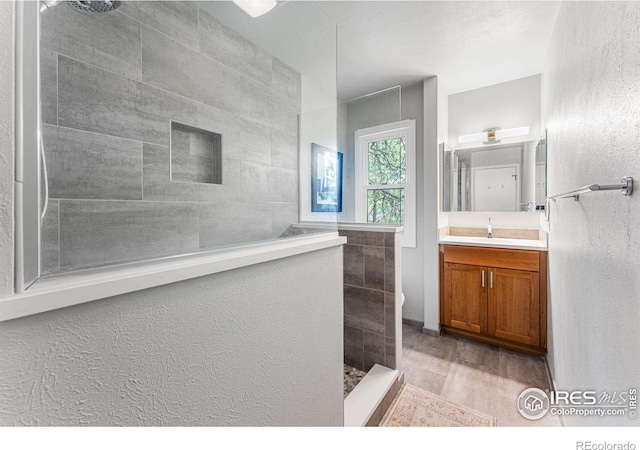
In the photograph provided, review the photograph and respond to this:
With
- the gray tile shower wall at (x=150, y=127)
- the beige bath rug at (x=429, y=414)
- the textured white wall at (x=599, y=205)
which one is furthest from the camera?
the beige bath rug at (x=429, y=414)

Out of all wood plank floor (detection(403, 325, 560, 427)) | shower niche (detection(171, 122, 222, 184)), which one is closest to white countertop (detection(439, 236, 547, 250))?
wood plank floor (detection(403, 325, 560, 427))

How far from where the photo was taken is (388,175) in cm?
288

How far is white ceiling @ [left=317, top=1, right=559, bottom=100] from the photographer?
168 centimetres

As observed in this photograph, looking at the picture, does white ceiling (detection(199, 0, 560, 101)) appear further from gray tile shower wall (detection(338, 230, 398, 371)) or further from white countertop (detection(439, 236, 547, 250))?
white countertop (detection(439, 236, 547, 250))

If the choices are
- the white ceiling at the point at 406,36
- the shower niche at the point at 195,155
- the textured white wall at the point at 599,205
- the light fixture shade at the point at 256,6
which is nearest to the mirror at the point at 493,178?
the white ceiling at the point at 406,36

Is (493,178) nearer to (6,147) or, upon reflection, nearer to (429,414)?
(429,414)

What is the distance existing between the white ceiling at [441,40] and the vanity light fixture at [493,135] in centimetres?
47

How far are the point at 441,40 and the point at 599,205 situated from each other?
1.67 m

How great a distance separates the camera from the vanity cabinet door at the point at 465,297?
2355 mm

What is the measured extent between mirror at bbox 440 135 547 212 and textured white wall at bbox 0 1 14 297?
2909 millimetres

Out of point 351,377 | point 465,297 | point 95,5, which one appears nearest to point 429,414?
point 351,377

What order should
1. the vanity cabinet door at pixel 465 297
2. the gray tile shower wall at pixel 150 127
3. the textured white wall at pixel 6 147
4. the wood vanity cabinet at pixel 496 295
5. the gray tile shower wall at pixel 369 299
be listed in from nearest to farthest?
the textured white wall at pixel 6 147 → the gray tile shower wall at pixel 150 127 → the gray tile shower wall at pixel 369 299 → the wood vanity cabinet at pixel 496 295 → the vanity cabinet door at pixel 465 297

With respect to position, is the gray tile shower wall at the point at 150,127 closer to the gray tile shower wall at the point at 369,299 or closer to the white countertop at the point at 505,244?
the gray tile shower wall at the point at 369,299

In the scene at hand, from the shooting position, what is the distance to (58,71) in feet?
3.68
